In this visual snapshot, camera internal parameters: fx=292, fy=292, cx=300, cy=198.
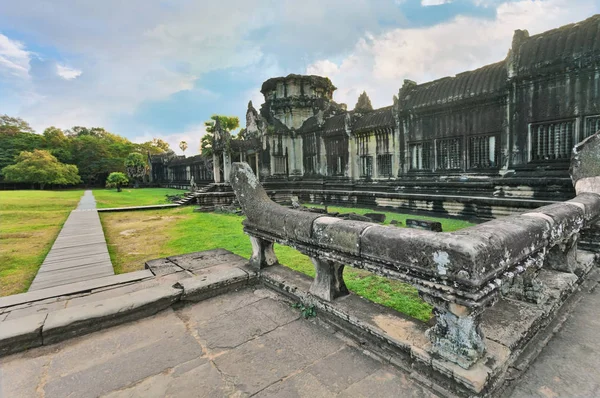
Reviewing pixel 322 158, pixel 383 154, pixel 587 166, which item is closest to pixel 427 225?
pixel 587 166

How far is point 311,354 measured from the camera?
2.18m

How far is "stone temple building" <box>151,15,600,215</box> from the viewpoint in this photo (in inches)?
274

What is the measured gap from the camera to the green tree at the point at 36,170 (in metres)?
37.3

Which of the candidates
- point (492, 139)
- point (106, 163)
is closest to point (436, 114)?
point (492, 139)

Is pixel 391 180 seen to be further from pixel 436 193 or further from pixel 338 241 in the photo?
pixel 338 241

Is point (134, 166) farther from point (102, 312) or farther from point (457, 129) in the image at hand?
point (102, 312)

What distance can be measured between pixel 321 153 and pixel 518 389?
572 inches

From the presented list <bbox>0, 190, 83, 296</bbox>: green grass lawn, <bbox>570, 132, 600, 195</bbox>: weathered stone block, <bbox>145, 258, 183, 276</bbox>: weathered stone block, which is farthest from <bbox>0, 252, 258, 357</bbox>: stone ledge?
<bbox>570, 132, 600, 195</bbox>: weathered stone block

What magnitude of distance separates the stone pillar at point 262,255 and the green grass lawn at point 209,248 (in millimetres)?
Answer: 920

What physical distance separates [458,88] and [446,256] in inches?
394

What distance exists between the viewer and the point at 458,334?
1806 mm

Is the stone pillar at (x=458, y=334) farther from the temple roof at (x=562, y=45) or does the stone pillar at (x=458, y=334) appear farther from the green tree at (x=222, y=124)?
the green tree at (x=222, y=124)

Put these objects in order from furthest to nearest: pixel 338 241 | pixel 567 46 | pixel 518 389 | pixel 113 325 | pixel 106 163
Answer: pixel 106 163
pixel 567 46
pixel 113 325
pixel 338 241
pixel 518 389

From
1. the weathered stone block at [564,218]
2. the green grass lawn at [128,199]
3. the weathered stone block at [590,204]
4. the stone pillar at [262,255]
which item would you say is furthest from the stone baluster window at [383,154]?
the green grass lawn at [128,199]
